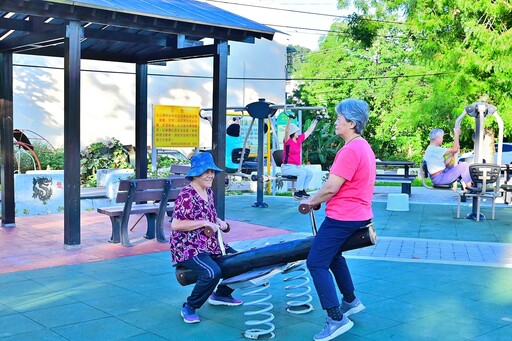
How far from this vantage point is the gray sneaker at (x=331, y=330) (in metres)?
4.79

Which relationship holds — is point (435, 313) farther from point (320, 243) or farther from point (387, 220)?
point (387, 220)

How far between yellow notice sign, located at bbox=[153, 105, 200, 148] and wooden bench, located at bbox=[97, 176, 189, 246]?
17.6ft

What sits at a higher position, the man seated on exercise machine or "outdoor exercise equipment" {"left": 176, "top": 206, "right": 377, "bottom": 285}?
the man seated on exercise machine

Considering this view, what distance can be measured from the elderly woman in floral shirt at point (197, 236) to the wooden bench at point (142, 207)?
3403 mm

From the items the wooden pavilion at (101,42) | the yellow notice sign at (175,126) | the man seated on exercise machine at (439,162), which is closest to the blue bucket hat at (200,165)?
the wooden pavilion at (101,42)

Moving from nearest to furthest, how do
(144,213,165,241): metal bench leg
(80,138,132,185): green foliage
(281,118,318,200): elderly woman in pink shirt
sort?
(144,213,165,241): metal bench leg → (281,118,318,200): elderly woman in pink shirt → (80,138,132,185): green foliage

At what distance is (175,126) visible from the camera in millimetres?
14938

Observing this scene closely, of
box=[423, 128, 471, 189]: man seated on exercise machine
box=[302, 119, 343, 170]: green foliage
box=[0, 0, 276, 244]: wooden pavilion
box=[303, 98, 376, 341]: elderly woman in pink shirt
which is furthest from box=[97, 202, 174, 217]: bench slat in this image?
box=[302, 119, 343, 170]: green foliage

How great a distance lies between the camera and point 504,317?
216 inches

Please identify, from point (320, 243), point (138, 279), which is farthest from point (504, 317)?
point (138, 279)

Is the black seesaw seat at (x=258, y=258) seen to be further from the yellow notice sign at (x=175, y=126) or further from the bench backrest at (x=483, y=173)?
the yellow notice sign at (x=175, y=126)

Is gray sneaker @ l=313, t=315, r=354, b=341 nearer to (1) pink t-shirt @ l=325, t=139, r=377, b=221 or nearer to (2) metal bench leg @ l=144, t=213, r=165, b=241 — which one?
(1) pink t-shirt @ l=325, t=139, r=377, b=221

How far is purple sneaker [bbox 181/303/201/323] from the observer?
5215 mm

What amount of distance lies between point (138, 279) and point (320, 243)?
104 inches
